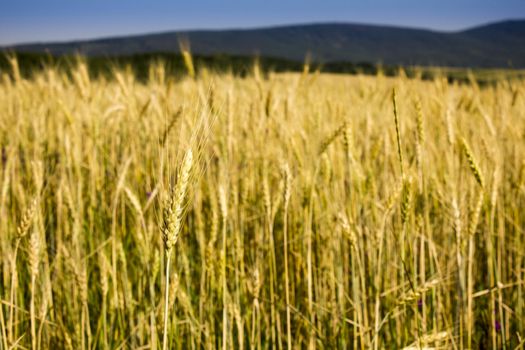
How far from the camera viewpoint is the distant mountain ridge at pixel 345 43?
77.8 meters

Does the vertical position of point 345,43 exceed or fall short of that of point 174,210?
it exceeds it

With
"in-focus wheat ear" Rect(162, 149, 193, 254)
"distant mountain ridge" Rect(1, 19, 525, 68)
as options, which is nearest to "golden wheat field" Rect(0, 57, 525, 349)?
"in-focus wheat ear" Rect(162, 149, 193, 254)

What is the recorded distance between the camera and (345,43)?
105125mm

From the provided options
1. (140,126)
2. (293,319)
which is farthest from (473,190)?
(140,126)

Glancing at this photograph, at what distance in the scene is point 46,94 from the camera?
3039 millimetres

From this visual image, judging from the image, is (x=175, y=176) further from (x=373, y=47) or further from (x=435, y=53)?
(x=373, y=47)

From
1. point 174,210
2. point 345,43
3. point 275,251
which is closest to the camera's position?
point 174,210

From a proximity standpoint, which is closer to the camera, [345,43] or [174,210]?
[174,210]

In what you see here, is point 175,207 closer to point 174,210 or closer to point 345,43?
point 174,210

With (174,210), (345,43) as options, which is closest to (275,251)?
(174,210)

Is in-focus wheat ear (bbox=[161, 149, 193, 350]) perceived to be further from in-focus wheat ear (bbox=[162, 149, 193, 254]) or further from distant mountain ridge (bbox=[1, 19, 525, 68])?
distant mountain ridge (bbox=[1, 19, 525, 68])

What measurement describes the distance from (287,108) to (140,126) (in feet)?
2.62

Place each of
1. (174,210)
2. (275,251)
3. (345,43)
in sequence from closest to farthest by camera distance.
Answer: (174,210) < (275,251) < (345,43)

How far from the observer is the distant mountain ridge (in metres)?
77.8
